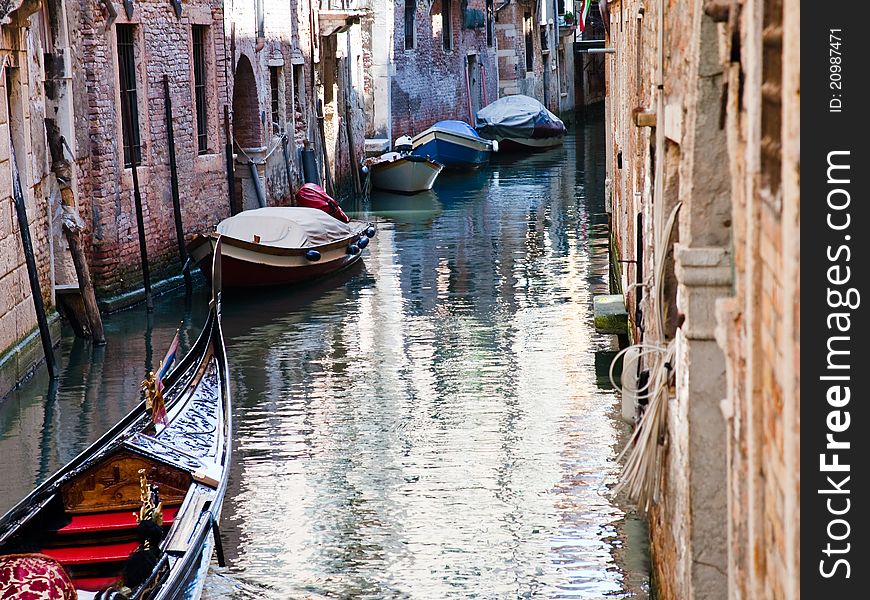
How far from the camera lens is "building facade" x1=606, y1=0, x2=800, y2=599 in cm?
248

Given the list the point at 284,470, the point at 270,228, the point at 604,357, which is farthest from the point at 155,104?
the point at 284,470

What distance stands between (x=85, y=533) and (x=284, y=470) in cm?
212

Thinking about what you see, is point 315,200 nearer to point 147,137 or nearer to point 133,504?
point 147,137

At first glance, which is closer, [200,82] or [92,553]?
[92,553]

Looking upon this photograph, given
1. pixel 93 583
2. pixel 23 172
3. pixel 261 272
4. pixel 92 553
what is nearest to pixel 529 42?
pixel 261 272

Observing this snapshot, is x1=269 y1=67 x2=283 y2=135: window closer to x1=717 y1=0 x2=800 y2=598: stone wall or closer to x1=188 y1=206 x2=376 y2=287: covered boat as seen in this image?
x1=188 y1=206 x2=376 y2=287: covered boat

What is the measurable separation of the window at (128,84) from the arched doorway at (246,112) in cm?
361

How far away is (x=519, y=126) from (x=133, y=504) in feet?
78.2

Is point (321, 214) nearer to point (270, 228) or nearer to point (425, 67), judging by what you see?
point (270, 228)

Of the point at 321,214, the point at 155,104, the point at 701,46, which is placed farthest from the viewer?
the point at 321,214

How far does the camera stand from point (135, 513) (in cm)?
635

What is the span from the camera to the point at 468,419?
9.09m

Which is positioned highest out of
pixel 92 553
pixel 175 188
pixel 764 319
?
pixel 764 319
